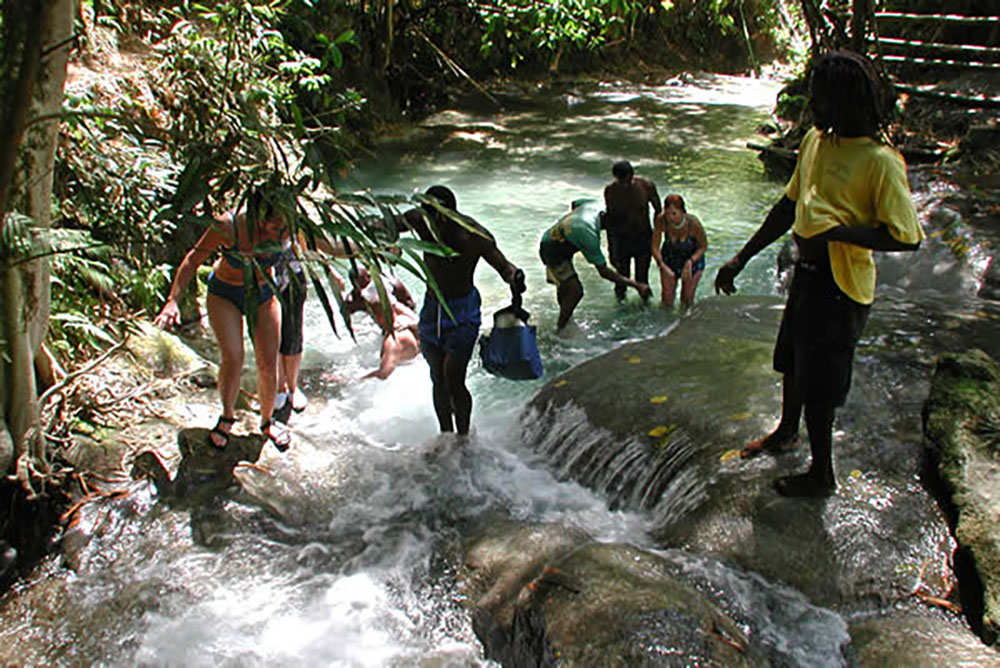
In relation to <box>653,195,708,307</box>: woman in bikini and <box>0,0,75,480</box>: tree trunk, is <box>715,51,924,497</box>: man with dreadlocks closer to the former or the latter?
<box>0,0,75,480</box>: tree trunk

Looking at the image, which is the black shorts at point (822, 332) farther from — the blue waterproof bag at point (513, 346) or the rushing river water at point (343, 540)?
the blue waterproof bag at point (513, 346)

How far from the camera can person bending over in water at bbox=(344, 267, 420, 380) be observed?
21.0 feet

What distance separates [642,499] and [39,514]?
3119mm

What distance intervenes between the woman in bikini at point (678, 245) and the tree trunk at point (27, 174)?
5455 mm

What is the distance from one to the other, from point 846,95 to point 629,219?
15.9 feet

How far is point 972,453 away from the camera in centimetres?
384

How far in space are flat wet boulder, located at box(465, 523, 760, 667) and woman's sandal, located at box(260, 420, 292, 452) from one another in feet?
5.23

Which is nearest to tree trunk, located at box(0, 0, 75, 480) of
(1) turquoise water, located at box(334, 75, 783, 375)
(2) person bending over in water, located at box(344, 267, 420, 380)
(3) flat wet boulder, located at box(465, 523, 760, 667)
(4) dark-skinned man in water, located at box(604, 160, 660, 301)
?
(3) flat wet boulder, located at box(465, 523, 760, 667)

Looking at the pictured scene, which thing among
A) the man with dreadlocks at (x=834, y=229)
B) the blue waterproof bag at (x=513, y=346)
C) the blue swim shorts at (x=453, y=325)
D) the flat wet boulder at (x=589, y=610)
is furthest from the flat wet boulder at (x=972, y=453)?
the blue swim shorts at (x=453, y=325)

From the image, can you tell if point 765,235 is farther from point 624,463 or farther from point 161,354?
point 161,354

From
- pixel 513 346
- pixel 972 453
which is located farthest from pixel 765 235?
pixel 513 346

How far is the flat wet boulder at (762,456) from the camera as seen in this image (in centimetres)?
361

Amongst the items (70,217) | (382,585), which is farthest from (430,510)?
(70,217)

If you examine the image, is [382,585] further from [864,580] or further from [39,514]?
[864,580]
